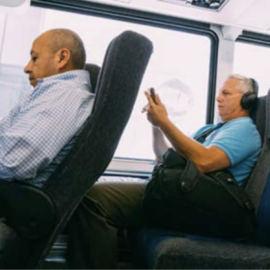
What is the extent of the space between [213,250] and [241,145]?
1.49ft

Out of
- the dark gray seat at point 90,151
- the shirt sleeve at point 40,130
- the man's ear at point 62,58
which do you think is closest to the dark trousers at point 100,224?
the dark gray seat at point 90,151

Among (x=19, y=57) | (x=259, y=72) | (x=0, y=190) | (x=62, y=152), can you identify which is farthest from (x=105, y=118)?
(x=259, y=72)

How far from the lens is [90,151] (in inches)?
33.3

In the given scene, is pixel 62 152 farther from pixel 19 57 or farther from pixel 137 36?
pixel 19 57

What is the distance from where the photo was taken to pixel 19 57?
2.21m

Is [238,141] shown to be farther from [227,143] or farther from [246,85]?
[246,85]

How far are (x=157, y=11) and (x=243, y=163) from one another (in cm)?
145

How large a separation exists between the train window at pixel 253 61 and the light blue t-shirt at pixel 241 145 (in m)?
1.39

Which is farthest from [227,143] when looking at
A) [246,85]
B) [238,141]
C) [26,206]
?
[26,206]

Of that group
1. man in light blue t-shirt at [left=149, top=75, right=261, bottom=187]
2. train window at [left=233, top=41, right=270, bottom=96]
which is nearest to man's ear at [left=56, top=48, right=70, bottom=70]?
man in light blue t-shirt at [left=149, top=75, right=261, bottom=187]

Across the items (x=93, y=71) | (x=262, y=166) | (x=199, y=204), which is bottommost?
(x=199, y=204)

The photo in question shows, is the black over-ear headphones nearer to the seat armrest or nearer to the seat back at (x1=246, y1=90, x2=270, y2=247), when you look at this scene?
the seat back at (x1=246, y1=90, x2=270, y2=247)

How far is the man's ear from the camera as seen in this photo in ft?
3.66

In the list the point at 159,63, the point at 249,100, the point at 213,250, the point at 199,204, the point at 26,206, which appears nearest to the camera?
the point at 26,206
